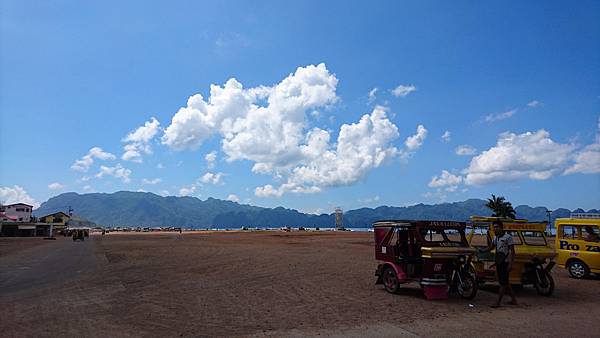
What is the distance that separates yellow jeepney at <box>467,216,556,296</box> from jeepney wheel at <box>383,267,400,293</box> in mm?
2686

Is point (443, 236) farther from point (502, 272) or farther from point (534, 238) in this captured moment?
point (534, 238)

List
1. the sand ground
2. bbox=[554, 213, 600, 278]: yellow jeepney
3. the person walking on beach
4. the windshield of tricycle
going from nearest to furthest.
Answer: the sand ground, the person walking on beach, the windshield of tricycle, bbox=[554, 213, 600, 278]: yellow jeepney

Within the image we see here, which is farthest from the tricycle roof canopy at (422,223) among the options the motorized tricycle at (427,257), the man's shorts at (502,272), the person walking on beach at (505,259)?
the man's shorts at (502,272)

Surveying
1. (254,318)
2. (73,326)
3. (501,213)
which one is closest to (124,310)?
(73,326)

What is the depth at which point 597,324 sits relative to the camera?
8203mm

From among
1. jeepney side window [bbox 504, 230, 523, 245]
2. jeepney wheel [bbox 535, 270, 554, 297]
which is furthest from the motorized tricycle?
jeepney wheel [bbox 535, 270, 554, 297]

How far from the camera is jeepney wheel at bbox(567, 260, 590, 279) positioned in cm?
1497

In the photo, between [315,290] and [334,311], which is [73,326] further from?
[315,290]

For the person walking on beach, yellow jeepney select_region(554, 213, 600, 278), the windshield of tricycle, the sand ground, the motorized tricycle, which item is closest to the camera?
the sand ground

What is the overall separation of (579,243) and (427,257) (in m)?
8.22

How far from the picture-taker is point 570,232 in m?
15.6

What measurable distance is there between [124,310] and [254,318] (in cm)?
318

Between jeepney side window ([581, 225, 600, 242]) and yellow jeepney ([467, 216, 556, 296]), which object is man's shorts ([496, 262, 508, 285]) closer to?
yellow jeepney ([467, 216, 556, 296])

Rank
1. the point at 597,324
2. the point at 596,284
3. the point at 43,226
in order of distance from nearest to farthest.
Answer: the point at 597,324, the point at 596,284, the point at 43,226
